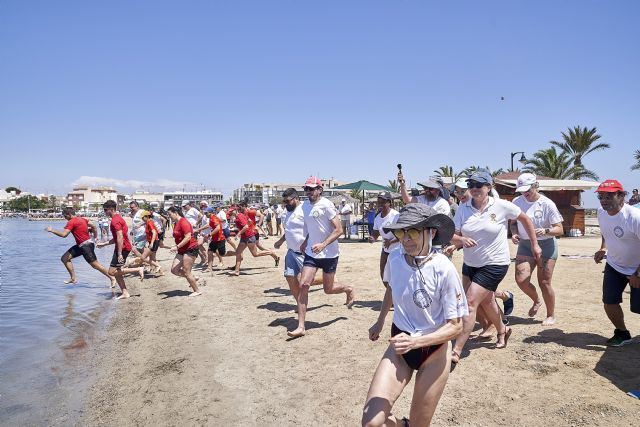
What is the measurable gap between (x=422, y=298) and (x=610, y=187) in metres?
3.15

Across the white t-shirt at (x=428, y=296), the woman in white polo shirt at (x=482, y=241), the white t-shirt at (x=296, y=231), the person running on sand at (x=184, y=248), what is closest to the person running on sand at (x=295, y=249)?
the white t-shirt at (x=296, y=231)

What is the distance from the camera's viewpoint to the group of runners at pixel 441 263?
104 inches

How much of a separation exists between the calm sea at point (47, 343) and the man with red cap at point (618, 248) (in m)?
5.75

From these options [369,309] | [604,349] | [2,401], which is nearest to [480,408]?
[604,349]

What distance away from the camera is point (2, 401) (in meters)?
4.64

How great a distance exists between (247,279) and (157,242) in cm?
352

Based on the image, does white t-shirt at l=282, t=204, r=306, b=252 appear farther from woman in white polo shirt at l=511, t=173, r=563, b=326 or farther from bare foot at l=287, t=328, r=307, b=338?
woman in white polo shirt at l=511, t=173, r=563, b=326

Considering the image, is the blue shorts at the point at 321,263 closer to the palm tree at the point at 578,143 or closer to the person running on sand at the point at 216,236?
the person running on sand at the point at 216,236

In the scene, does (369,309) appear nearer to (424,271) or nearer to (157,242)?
(424,271)

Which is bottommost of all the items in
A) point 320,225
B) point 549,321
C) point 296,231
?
point 549,321

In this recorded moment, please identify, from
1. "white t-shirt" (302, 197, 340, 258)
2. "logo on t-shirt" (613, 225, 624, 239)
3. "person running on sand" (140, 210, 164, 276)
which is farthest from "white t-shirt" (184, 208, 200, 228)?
"logo on t-shirt" (613, 225, 624, 239)

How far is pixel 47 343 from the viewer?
6738 mm

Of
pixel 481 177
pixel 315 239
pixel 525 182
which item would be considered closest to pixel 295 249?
pixel 315 239

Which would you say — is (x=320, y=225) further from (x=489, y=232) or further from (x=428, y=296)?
(x=428, y=296)
